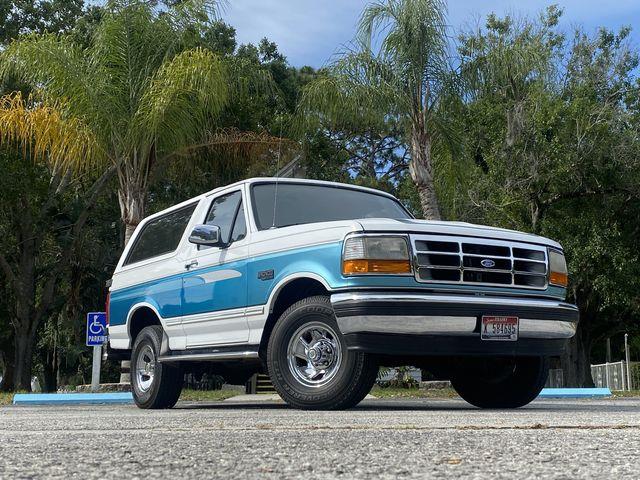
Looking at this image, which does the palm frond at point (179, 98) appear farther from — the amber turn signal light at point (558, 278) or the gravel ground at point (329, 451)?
the gravel ground at point (329, 451)

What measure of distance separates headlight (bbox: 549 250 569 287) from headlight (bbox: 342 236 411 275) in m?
1.56

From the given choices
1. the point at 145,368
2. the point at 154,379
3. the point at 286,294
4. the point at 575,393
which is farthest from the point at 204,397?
the point at 286,294

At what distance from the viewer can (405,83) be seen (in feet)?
54.1

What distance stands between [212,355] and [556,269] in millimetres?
3119

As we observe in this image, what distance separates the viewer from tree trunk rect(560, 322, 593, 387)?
28.7 m

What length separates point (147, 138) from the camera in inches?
650

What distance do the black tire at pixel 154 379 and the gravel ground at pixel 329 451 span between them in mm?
3417

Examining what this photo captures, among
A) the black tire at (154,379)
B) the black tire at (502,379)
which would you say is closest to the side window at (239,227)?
the black tire at (154,379)

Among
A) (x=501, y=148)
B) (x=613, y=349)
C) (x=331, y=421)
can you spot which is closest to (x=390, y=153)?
(x=501, y=148)

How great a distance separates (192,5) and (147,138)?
9.91ft

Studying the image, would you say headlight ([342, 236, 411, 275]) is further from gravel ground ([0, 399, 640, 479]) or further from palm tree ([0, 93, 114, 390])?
palm tree ([0, 93, 114, 390])

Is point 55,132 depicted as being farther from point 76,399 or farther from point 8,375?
point 8,375

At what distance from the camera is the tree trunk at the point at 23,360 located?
24.1 metres

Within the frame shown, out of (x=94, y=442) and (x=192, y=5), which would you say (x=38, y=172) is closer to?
(x=192, y=5)
